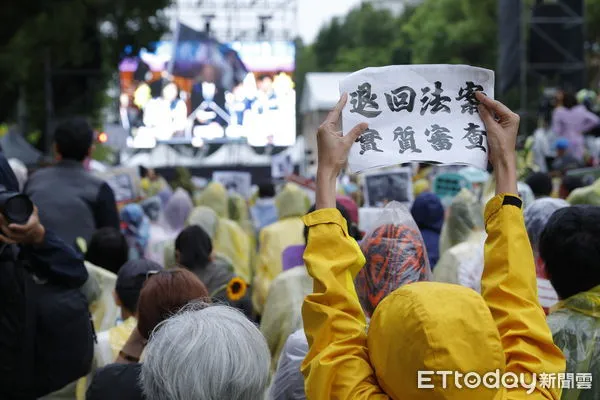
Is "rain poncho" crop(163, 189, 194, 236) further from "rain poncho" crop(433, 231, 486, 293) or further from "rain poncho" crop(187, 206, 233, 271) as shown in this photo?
"rain poncho" crop(433, 231, 486, 293)

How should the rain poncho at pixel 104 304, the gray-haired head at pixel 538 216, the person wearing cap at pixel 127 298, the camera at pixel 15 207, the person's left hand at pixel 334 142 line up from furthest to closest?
the rain poncho at pixel 104 304
the gray-haired head at pixel 538 216
the person wearing cap at pixel 127 298
the camera at pixel 15 207
the person's left hand at pixel 334 142

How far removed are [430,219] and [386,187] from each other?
219cm

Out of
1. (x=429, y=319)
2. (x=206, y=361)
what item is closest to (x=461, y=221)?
(x=206, y=361)

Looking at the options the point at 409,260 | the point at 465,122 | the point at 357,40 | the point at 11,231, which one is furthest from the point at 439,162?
the point at 357,40

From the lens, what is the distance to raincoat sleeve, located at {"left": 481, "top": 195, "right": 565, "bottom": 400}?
8.07ft

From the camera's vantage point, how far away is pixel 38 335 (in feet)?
11.3

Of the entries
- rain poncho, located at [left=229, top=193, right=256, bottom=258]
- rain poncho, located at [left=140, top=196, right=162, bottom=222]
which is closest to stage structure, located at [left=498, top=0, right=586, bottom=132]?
rain poncho, located at [left=229, top=193, right=256, bottom=258]

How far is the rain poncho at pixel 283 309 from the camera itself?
487 cm

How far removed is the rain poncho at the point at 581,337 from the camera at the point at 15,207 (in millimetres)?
1720

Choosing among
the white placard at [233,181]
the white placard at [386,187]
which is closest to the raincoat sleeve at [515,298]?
the white placard at [386,187]

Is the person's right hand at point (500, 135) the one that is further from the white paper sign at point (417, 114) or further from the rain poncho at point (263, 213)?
the rain poncho at point (263, 213)

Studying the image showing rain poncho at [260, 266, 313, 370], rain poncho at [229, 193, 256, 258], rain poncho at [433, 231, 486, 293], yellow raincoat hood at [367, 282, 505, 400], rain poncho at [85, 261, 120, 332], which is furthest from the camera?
rain poncho at [229, 193, 256, 258]

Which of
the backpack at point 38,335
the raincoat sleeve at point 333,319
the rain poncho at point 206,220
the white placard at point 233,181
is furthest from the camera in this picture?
the white placard at point 233,181

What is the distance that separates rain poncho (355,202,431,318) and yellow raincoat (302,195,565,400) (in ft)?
1.93
